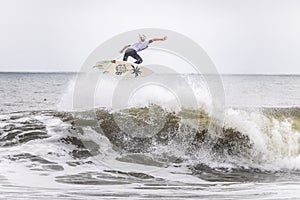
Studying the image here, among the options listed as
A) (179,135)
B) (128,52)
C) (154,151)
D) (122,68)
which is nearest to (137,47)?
(128,52)

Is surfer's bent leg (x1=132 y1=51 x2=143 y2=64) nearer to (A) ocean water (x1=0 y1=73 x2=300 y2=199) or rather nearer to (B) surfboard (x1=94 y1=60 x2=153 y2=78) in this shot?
(B) surfboard (x1=94 y1=60 x2=153 y2=78)

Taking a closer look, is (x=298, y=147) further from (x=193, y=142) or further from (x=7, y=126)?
(x=7, y=126)

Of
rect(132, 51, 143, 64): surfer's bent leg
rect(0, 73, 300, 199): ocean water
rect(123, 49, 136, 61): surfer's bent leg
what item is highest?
rect(123, 49, 136, 61): surfer's bent leg

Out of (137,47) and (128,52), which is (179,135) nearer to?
(137,47)

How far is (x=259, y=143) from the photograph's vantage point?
38.4 feet

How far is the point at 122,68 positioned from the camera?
599 inches

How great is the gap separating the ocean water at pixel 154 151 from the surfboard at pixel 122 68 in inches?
34.5

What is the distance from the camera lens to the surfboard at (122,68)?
15047 millimetres

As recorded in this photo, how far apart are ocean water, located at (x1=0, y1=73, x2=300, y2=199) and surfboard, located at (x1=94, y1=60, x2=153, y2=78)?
2.87 feet

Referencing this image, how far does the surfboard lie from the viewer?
15047 mm

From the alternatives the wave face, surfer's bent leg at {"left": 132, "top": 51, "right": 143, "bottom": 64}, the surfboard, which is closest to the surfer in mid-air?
surfer's bent leg at {"left": 132, "top": 51, "right": 143, "bottom": 64}

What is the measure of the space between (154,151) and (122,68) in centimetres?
473

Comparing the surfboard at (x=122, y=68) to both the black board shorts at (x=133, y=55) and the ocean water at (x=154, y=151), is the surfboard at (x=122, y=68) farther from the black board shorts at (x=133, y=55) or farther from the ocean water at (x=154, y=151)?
the ocean water at (x=154, y=151)

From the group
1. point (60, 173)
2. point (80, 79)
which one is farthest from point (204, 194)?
point (80, 79)
